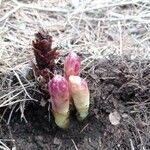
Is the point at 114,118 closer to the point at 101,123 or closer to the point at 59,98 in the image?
the point at 101,123

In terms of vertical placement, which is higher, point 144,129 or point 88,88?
point 88,88

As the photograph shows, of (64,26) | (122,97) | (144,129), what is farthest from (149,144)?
(64,26)

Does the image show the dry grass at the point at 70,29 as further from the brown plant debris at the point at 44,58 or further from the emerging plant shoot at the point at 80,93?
the emerging plant shoot at the point at 80,93

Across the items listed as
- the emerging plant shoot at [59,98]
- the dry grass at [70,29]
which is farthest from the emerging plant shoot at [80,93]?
the dry grass at [70,29]

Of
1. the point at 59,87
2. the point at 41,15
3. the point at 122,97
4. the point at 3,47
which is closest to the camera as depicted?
the point at 59,87

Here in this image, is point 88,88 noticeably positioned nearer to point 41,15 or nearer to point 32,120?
point 32,120

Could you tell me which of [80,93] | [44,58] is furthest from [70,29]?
[80,93]

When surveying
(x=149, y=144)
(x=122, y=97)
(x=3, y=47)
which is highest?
(x=3, y=47)
